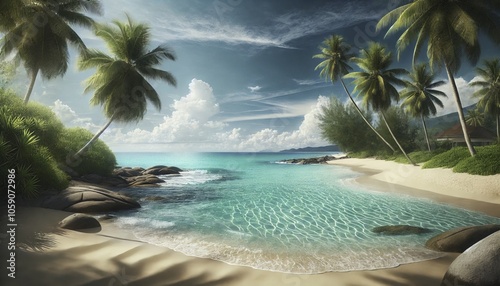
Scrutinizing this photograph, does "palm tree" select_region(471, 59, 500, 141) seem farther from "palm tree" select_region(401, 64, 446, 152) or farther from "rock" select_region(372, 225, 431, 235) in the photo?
"rock" select_region(372, 225, 431, 235)

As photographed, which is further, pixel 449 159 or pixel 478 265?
pixel 449 159

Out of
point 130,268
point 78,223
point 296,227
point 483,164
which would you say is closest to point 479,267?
point 296,227

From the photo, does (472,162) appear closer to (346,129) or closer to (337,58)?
(337,58)

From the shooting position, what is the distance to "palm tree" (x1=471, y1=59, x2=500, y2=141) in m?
34.9

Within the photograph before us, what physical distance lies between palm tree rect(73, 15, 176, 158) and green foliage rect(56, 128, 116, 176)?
0.79 metres

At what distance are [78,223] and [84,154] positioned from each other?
1473 centimetres

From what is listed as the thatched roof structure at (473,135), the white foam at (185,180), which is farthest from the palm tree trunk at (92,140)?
the thatched roof structure at (473,135)

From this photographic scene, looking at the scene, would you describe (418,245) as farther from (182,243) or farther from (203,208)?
(203,208)

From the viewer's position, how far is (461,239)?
5.53 meters

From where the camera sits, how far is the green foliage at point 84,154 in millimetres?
16922

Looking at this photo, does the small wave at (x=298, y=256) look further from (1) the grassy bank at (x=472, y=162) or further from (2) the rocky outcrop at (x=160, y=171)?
(2) the rocky outcrop at (x=160, y=171)

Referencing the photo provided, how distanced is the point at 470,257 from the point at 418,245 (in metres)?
2.41

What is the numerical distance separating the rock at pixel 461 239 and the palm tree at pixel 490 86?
141 feet

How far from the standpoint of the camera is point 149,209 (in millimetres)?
10375
